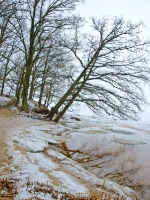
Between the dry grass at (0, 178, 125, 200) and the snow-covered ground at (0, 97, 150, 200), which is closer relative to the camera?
the dry grass at (0, 178, 125, 200)

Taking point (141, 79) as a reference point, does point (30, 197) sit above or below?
below

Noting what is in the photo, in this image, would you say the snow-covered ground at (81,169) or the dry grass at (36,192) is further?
the snow-covered ground at (81,169)

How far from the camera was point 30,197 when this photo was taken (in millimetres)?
2695

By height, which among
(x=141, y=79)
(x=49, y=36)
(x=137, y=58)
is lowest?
(x=141, y=79)

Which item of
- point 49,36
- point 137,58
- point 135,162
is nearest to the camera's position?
point 135,162

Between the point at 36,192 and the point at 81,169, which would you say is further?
the point at 81,169

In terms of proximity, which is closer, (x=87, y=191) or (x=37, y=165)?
(x=87, y=191)

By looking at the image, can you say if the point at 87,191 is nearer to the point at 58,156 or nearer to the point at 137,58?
the point at 58,156

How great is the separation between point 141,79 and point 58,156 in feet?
32.1

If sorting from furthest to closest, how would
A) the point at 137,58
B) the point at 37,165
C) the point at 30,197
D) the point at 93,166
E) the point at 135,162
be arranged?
the point at 137,58 < the point at 135,162 < the point at 93,166 < the point at 37,165 < the point at 30,197

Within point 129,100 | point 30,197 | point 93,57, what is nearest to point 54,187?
point 30,197

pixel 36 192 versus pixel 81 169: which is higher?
pixel 36 192

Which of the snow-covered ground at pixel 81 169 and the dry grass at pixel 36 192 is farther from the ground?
the dry grass at pixel 36 192

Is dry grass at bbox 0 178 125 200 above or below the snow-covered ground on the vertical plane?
above
